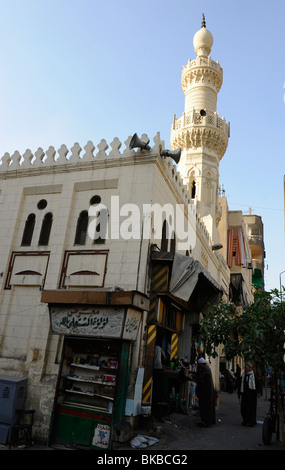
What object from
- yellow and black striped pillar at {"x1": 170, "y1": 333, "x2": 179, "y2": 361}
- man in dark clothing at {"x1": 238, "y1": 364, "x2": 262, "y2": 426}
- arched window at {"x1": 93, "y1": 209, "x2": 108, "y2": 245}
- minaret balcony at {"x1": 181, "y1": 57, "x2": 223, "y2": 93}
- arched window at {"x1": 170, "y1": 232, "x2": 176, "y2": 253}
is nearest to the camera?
man in dark clothing at {"x1": 238, "y1": 364, "x2": 262, "y2": 426}

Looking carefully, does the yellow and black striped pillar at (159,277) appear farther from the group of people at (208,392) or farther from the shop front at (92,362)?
the group of people at (208,392)

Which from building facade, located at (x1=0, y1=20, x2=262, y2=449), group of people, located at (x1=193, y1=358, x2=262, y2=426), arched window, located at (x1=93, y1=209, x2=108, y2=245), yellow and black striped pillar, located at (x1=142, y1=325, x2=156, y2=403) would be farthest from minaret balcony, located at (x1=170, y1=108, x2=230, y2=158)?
yellow and black striped pillar, located at (x1=142, y1=325, x2=156, y2=403)

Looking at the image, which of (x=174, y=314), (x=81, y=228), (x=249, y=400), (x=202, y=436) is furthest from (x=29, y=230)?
(x=249, y=400)

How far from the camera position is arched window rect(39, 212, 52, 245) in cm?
1144

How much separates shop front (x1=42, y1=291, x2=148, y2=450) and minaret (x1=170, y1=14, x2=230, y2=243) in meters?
14.7

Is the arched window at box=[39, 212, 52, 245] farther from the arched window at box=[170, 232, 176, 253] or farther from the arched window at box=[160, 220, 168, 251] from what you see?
the arched window at box=[170, 232, 176, 253]

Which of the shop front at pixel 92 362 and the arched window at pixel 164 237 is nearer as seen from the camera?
the shop front at pixel 92 362

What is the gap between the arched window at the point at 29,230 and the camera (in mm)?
11719

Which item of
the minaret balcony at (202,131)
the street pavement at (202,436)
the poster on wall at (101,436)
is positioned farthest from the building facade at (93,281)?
the minaret balcony at (202,131)

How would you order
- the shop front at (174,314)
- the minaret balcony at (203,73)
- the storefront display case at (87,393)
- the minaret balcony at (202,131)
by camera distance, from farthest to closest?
1. the minaret balcony at (203,73)
2. the minaret balcony at (202,131)
3. the shop front at (174,314)
4. the storefront display case at (87,393)

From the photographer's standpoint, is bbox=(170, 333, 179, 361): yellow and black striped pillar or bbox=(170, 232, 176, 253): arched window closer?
bbox=(170, 333, 179, 361): yellow and black striped pillar

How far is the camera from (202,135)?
2462cm

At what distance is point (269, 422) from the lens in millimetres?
7797

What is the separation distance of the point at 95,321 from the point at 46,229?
426cm
